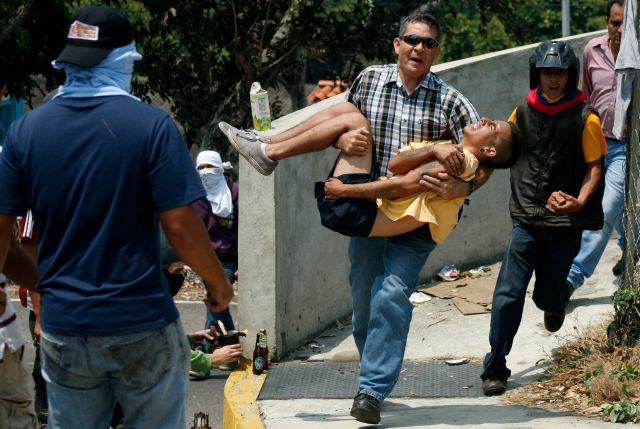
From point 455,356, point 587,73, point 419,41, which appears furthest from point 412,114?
point 587,73

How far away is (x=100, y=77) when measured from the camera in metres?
4.00

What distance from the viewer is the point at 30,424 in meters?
4.66

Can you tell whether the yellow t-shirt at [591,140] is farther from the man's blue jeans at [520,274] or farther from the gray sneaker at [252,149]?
the gray sneaker at [252,149]

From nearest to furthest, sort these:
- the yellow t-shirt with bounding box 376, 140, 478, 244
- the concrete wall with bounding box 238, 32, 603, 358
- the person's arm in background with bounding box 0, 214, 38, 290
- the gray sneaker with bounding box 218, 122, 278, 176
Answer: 1. the person's arm in background with bounding box 0, 214, 38, 290
2. the yellow t-shirt with bounding box 376, 140, 478, 244
3. the gray sneaker with bounding box 218, 122, 278, 176
4. the concrete wall with bounding box 238, 32, 603, 358

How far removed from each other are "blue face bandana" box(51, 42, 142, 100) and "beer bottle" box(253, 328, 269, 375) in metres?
3.37

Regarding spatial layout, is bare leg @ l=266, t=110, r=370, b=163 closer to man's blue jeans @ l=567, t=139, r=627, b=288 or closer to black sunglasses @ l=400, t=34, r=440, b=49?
black sunglasses @ l=400, t=34, r=440, b=49

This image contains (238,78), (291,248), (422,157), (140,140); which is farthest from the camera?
(238,78)

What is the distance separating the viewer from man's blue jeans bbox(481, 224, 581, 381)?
21.2 ft

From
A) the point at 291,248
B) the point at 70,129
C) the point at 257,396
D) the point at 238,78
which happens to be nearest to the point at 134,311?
the point at 70,129

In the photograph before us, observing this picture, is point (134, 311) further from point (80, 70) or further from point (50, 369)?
point (80, 70)

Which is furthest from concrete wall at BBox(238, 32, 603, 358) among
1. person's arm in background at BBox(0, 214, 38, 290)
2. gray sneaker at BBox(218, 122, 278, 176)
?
person's arm in background at BBox(0, 214, 38, 290)

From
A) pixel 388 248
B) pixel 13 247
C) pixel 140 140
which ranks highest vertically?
pixel 140 140

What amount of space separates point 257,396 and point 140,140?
3041mm

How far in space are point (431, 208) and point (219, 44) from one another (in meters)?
7.58
